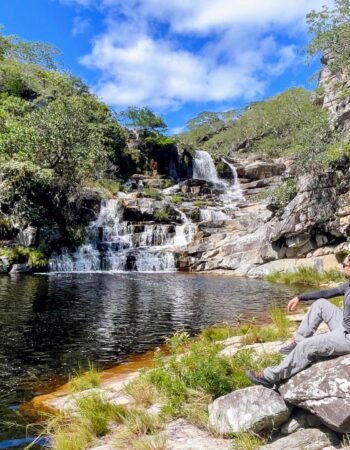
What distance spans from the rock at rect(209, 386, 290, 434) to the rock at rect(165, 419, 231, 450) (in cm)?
17

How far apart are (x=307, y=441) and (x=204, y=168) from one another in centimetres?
5725

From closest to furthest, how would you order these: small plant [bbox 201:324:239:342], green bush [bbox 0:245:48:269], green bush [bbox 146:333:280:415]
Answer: green bush [bbox 146:333:280:415], small plant [bbox 201:324:239:342], green bush [bbox 0:245:48:269]

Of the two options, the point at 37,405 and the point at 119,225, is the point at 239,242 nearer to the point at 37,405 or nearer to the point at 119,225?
the point at 119,225

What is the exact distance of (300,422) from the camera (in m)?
5.11

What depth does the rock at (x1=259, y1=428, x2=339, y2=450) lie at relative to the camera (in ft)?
15.5

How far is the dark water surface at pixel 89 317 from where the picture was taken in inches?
364

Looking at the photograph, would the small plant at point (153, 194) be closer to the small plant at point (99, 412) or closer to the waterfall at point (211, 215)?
the waterfall at point (211, 215)

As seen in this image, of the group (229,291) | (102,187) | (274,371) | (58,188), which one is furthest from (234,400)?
(102,187)

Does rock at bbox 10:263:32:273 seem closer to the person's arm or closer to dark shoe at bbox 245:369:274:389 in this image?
the person's arm

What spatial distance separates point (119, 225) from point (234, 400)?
33.8m

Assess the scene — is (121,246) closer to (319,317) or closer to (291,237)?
(291,237)

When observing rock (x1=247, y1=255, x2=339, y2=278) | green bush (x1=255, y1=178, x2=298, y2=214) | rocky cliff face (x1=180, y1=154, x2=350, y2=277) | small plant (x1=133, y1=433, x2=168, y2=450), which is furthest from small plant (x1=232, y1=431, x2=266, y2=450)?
green bush (x1=255, y1=178, x2=298, y2=214)

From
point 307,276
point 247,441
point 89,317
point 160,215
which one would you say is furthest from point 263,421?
point 160,215

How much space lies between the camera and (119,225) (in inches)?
1512
